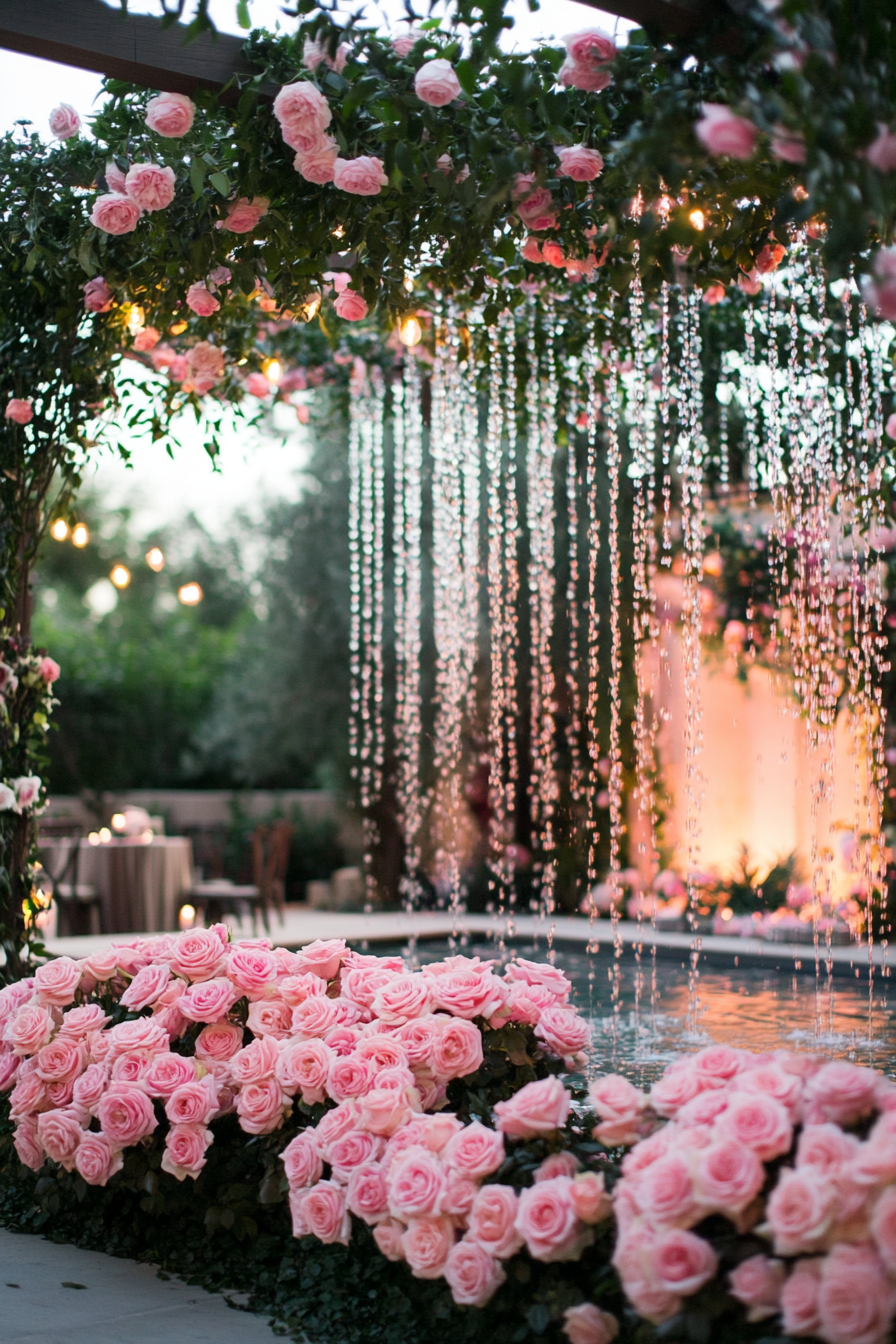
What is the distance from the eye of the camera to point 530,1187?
7.89 feet

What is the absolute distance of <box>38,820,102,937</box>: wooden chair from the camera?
876cm

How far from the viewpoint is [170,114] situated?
3.19 metres

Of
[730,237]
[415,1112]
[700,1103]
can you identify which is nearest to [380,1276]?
[415,1112]

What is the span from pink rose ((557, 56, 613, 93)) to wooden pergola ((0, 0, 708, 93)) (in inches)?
5.6

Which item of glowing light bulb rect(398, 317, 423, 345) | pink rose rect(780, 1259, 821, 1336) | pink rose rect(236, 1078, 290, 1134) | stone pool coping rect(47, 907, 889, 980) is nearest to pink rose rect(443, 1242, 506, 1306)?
pink rose rect(780, 1259, 821, 1336)

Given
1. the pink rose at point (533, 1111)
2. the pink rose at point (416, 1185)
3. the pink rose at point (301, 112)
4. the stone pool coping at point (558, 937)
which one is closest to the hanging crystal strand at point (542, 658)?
the stone pool coping at point (558, 937)

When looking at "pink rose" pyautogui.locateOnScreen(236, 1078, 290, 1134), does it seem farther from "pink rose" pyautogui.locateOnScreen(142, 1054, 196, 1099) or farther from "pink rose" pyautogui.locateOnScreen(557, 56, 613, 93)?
"pink rose" pyautogui.locateOnScreen(557, 56, 613, 93)

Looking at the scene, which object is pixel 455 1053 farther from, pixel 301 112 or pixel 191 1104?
pixel 301 112

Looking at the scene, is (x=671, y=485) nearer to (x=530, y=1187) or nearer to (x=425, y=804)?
(x=425, y=804)

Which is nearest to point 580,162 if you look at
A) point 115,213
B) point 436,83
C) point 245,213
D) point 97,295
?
point 436,83

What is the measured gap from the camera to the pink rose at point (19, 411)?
441cm

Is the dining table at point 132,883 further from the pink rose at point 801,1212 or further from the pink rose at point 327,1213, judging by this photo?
the pink rose at point 801,1212

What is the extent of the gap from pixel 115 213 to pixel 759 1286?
301 centimetres

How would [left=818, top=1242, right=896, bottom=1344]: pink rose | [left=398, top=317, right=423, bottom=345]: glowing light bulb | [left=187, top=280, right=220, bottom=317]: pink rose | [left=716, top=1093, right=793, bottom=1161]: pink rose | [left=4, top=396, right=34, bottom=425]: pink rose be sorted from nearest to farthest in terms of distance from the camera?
[left=818, top=1242, right=896, bottom=1344]: pink rose → [left=716, top=1093, right=793, bottom=1161]: pink rose → [left=187, top=280, right=220, bottom=317]: pink rose → [left=4, top=396, right=34, bottom=425]: pink rose → [left=398, top=317, right=423, bottom=345]: glowing light bulb
